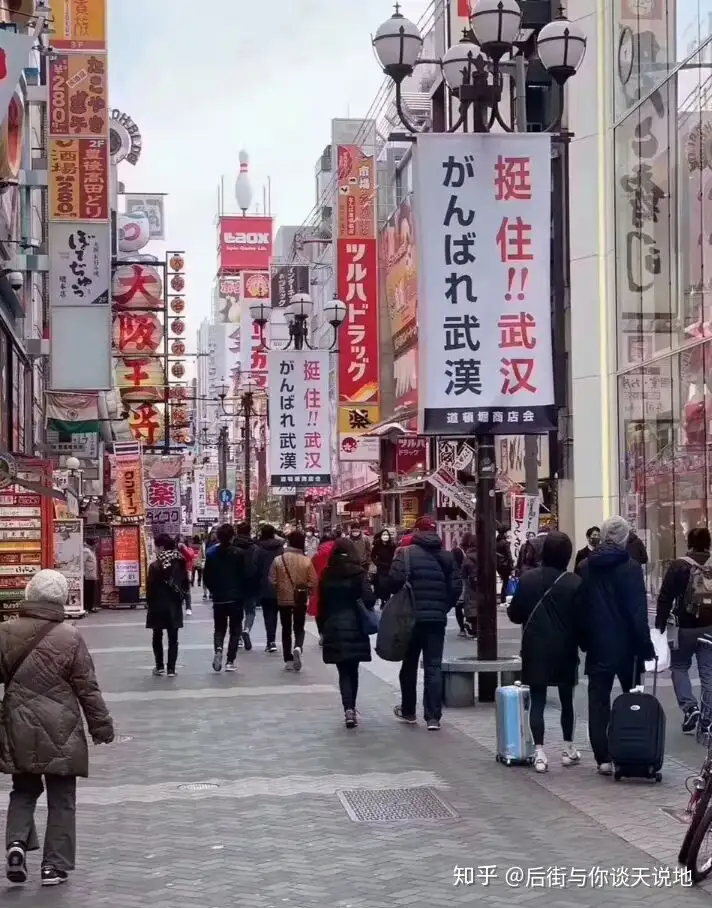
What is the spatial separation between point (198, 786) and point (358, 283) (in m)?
41.3

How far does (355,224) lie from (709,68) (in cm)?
3022

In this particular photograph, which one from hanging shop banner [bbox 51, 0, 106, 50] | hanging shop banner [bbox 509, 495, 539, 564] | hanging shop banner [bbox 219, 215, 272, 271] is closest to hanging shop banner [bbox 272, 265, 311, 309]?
hanging shop banner [bbox 51, 0, 106, 50]

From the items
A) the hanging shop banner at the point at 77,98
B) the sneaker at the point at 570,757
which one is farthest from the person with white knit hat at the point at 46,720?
the hanging shop banner at the point at 77,98

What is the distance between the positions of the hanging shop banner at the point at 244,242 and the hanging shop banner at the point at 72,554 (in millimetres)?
127098

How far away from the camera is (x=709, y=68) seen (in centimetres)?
2033

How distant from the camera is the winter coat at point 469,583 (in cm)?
2244

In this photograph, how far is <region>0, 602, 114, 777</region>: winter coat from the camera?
707 centimetres

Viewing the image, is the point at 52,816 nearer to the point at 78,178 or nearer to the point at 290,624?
the point at 290,624

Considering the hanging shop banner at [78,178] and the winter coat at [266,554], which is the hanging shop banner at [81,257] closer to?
the hanging shop banner at [78,178]

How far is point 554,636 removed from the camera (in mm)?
10344

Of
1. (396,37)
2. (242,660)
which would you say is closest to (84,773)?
(396,37)

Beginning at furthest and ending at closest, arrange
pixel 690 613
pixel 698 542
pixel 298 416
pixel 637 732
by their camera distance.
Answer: pixel 298 416
pixel 698 542
pixel 690 613
pixel 637 732

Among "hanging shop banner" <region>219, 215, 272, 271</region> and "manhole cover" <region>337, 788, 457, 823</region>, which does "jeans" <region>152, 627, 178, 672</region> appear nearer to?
"manhole cover" <region>337, 788, 457, 823</region>

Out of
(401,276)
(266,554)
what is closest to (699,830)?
(266,554)
